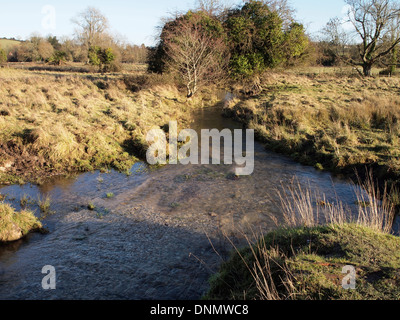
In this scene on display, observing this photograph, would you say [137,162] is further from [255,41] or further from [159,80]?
[255,41]

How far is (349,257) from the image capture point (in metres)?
4.33

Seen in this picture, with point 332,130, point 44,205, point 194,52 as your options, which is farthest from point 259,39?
point 44,205

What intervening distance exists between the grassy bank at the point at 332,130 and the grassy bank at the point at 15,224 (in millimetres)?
9561

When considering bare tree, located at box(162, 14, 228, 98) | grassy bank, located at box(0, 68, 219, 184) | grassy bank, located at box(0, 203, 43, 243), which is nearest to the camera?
grassy bank, located at box(0, 203, 43, 243)

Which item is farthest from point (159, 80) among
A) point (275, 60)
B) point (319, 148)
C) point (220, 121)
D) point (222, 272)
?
point (222, 272)

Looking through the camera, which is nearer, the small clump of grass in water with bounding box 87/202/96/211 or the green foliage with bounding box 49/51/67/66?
the small clump of grass in water with bounding box 87/202/96/211

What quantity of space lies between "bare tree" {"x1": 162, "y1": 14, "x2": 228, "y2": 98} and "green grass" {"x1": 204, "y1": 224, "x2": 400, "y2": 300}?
58.4 ft

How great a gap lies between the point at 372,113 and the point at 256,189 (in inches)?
388

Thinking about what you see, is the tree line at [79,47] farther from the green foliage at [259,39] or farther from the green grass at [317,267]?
the green grass at [317,267]

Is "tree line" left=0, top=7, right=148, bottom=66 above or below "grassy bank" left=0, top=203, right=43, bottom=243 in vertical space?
above

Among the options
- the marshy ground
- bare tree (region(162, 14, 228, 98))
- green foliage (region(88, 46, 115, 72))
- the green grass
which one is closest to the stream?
the marshy ground

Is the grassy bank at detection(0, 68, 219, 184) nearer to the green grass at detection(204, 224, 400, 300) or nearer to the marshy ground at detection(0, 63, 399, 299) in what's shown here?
the marshy ground at detection(0, 63, 399, 299)

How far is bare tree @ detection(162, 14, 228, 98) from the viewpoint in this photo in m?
20.5

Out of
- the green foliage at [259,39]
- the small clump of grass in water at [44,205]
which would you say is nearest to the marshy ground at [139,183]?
the small clump of grass in water at [44,205]
